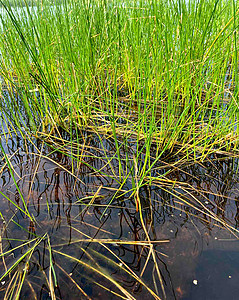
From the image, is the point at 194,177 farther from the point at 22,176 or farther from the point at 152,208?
the point at 22,176

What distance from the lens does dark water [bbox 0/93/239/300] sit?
0.81 metres

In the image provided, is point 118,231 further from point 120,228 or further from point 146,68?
point 146,68

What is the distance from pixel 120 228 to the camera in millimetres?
1016

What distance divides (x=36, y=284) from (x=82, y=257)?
0.18 metres

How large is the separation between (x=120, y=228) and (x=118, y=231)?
0.02 m

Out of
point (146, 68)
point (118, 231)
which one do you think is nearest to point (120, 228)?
point (118, 231)

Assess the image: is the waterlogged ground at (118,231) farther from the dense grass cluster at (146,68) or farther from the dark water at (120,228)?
the dense grass cluster at (146,68)

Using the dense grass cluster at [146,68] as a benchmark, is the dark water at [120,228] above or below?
below

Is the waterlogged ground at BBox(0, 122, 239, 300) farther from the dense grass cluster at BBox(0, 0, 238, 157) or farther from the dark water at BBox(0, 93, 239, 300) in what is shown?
the dense grass cluster at BBox(0, 0, 238, 157)

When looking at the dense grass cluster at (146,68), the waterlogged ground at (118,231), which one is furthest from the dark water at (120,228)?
the dense grass cluster at (146,68)

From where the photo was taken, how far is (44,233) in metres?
0.98

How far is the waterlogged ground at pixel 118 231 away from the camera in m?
0.81

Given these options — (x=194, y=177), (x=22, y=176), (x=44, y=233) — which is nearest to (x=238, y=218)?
(x=194, y=177)

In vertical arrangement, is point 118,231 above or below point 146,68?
below
